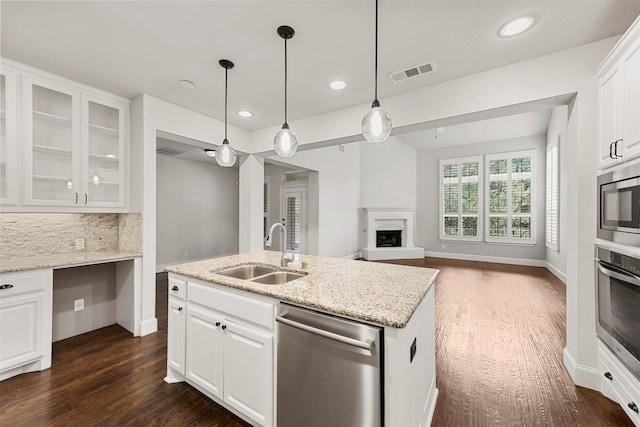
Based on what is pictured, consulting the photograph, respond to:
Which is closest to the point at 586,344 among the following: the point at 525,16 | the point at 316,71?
the point at 525,16

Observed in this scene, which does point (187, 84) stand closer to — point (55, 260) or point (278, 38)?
point (278, 38)

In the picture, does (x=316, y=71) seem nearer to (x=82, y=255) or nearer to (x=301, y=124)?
(x=301, y=124)

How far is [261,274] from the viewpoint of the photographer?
239cm

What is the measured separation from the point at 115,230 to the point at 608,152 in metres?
4.84

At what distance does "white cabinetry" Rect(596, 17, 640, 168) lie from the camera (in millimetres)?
1547

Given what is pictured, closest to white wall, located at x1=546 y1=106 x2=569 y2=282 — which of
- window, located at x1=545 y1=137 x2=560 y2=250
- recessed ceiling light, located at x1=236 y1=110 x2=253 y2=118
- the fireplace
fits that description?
window, located at x1=545 y1=137 x2=560 y2=250

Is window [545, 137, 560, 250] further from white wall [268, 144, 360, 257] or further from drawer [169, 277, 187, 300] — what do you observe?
drawer [169, 277, 187, 300]

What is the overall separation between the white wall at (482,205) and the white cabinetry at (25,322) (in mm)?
8051

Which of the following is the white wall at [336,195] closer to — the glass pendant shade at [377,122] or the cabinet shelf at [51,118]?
the cabinet shelf at [51,118]

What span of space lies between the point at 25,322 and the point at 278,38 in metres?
3.15

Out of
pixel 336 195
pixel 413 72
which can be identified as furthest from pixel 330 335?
pixel 336 195

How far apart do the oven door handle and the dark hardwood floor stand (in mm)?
993

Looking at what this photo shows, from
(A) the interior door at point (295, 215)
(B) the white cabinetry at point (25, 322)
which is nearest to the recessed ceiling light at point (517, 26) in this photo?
(B) the white cabinetry at point (25, 322)

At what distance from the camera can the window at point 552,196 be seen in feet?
18.5
